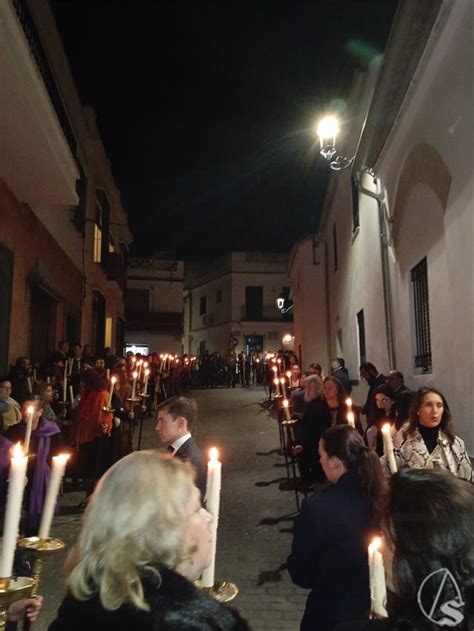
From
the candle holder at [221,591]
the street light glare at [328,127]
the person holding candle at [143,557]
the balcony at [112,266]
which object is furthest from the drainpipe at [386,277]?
the balcony at [112,266]

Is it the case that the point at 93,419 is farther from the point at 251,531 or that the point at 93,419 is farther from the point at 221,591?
the point at 221,591

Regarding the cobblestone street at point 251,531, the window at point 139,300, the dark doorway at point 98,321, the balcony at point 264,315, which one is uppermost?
the window at point 139,300

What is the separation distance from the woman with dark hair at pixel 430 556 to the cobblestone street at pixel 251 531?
122 inches

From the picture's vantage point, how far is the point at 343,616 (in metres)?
2.66

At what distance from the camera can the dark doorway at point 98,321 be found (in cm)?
1822

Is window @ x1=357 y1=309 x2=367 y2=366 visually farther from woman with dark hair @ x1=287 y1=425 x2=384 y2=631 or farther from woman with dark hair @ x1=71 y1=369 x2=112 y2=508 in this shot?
woman with dark hair @ x1=287 y1=425 x2=384 y2=631

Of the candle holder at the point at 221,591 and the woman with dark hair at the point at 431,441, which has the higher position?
the woman with dark hair at the point at 431,441

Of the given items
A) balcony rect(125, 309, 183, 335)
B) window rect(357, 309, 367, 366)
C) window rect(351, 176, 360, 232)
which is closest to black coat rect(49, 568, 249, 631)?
window rect(357, 309, 367, 366)

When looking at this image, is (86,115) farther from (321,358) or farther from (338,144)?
(321,358)

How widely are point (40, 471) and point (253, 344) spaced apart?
36.6m

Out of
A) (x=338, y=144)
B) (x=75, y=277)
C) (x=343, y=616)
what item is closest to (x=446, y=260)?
(x=343, y=616)

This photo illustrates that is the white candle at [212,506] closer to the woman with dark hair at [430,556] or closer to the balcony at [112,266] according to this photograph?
the woman with dark hair at [430,556]

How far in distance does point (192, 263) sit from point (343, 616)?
166ft

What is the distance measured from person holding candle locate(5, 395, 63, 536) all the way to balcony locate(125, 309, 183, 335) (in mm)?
31208
